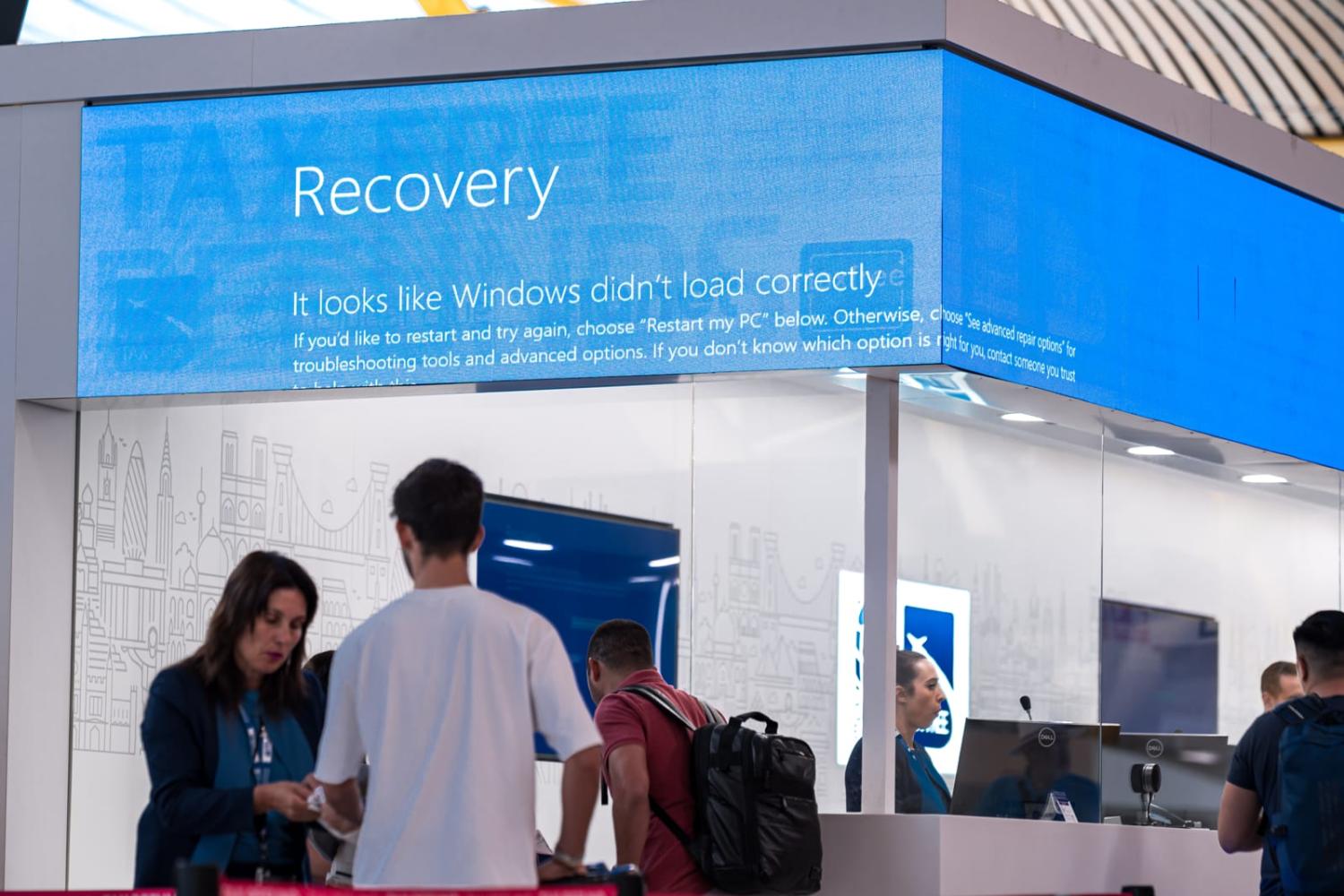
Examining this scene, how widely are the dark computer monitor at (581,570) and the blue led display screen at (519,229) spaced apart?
180 cm

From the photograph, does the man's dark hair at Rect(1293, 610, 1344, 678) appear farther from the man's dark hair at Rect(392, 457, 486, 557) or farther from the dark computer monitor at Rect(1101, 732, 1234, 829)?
the man's dark hair at Rect(392, 457, 486, 557)

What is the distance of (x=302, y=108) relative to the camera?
6074 mm

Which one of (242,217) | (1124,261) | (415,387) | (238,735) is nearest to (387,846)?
(238,735)

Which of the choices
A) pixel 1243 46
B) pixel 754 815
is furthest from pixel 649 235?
pixel 1243 46

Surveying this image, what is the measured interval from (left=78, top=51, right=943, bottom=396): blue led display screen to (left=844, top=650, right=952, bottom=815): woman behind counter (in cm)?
110

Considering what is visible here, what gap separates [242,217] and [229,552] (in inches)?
48.7

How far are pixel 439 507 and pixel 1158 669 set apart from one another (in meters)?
5.31

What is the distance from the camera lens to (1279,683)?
830 centimetres

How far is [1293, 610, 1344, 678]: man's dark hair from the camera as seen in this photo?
519 centimetres

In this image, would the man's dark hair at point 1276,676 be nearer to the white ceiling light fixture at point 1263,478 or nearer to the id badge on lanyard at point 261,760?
the white ceiling light fixture at point 1263,478

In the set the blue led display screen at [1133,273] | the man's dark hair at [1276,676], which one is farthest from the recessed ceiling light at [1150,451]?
the man's dark hair at [1276,676]

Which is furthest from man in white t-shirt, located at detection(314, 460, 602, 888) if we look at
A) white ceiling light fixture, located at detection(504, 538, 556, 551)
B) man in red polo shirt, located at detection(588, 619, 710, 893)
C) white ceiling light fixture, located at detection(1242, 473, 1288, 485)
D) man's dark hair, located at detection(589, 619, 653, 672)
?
white ceiling light fixture, located at detection(1242, 473, 1288, 485)

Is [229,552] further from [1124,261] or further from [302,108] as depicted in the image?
[1124,261]

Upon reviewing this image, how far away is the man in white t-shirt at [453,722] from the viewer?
11.9 feet
